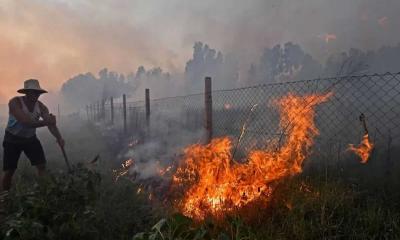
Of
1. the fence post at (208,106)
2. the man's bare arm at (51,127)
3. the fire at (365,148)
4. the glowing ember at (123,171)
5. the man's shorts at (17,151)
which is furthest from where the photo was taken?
the fence post at (208,106)

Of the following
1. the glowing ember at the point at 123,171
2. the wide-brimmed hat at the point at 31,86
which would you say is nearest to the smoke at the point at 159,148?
the glowing ember at the point at 123,171

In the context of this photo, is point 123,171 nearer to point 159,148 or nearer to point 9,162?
point 9,162

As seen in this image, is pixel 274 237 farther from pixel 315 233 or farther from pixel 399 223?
pixel 399 223

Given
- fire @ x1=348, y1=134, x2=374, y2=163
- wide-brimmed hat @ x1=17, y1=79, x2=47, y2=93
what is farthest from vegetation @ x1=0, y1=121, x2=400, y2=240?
wide-brimmed hat @ x1=17, y1=79, x2=47, y2=93

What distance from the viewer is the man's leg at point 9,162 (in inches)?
221

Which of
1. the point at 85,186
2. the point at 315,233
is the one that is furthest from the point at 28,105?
the point at 315,233

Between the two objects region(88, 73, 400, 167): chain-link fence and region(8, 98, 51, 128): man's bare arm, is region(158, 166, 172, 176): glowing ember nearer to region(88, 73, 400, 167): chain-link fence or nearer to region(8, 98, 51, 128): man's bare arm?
region(88, 73, 400, 167): chain-link fence

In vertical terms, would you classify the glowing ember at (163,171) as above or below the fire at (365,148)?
below

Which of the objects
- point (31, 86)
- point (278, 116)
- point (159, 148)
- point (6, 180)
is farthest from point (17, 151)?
point (278, 116)

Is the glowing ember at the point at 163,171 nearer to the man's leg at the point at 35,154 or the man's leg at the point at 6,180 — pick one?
the man's leg at the point at 35,154

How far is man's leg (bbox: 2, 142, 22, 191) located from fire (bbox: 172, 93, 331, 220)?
2928 mm

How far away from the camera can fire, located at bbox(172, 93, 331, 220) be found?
428cm

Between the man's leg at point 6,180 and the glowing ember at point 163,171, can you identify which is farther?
the glowing ember at point 163,171

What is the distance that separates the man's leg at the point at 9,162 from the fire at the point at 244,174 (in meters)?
2.93
